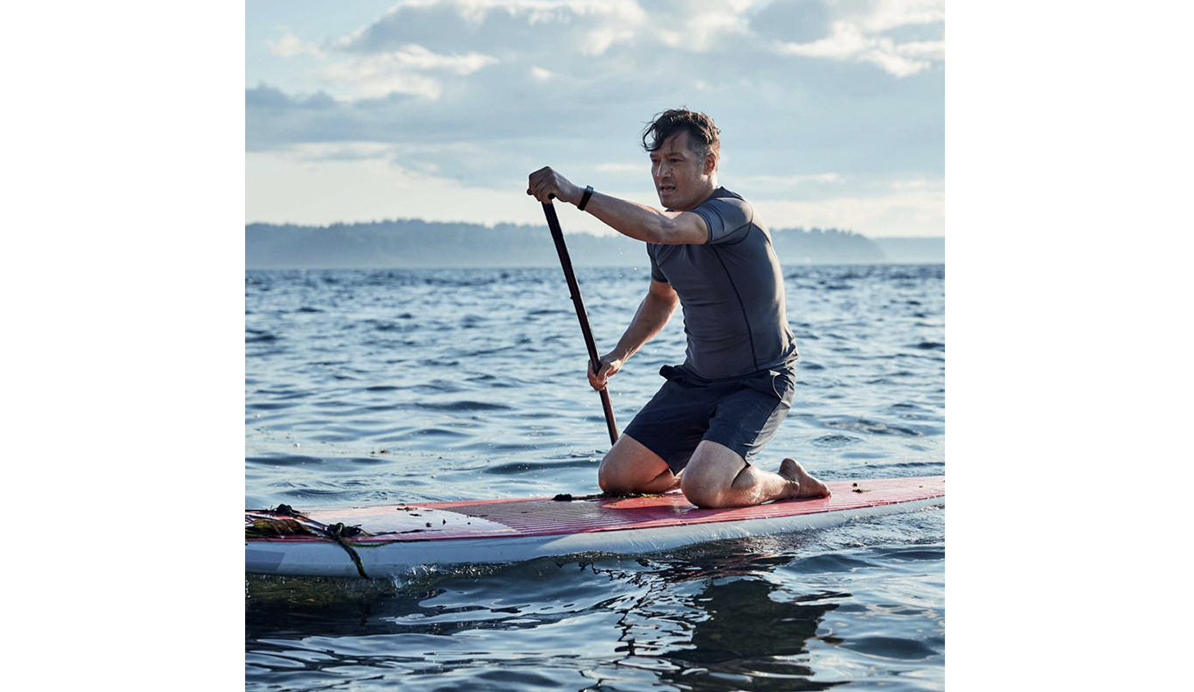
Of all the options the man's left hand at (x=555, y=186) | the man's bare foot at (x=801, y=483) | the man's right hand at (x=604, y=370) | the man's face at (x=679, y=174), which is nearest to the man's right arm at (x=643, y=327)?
the man's right hand at (x=604, y=370)

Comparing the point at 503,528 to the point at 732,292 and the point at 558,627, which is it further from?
the point at 732,292

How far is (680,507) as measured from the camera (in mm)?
4969

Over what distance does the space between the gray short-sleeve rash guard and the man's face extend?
0.27 feet

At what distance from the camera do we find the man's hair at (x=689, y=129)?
475 cm

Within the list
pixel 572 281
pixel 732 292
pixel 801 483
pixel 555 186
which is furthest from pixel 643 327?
pixel 555 186

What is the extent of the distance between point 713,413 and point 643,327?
579mm

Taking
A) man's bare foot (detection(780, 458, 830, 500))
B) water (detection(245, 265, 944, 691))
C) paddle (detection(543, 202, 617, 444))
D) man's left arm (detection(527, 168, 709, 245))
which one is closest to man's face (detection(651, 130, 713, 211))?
paddle (detection(543, 202, 617, 444))

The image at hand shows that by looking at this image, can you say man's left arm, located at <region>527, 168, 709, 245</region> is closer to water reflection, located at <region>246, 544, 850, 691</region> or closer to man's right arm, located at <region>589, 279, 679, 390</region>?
man's right arm, located at <region>589, 279, 679, 390</region>

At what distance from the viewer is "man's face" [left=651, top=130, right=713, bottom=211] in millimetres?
4754

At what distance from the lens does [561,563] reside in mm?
4473
